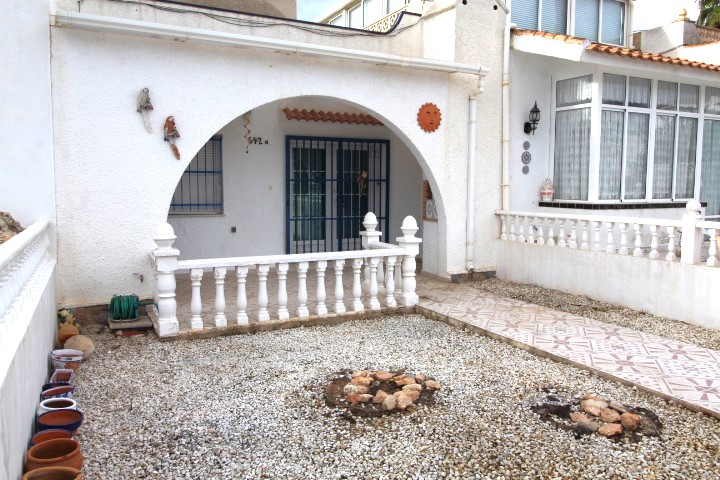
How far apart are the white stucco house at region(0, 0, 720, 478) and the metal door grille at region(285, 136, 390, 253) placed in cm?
4

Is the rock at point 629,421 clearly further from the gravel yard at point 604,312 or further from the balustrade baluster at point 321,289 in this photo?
the balustrade baluster at point 321,289

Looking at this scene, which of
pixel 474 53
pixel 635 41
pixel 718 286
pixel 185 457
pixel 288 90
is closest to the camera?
pixel 185 457

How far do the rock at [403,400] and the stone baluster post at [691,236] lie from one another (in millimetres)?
4706

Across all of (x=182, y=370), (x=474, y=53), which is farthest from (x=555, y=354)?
(x=474, y=53)

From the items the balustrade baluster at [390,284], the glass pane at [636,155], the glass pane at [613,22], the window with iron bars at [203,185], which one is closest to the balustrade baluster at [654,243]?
the glass pane at [636,155]

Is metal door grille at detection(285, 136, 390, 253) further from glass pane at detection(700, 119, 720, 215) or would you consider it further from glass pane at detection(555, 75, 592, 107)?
glass pane at detection(700, 119, 720, 215)

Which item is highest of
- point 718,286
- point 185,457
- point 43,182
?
point 43,182

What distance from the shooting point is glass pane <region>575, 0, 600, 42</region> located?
11289 millimetres

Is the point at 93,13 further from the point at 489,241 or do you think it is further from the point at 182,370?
the point at 489,241

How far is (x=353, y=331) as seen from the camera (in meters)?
6.89

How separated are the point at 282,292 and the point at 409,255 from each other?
188cm

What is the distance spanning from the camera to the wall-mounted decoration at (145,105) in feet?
22.7

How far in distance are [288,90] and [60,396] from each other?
5.06 metres

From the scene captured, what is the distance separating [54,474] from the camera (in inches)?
121
